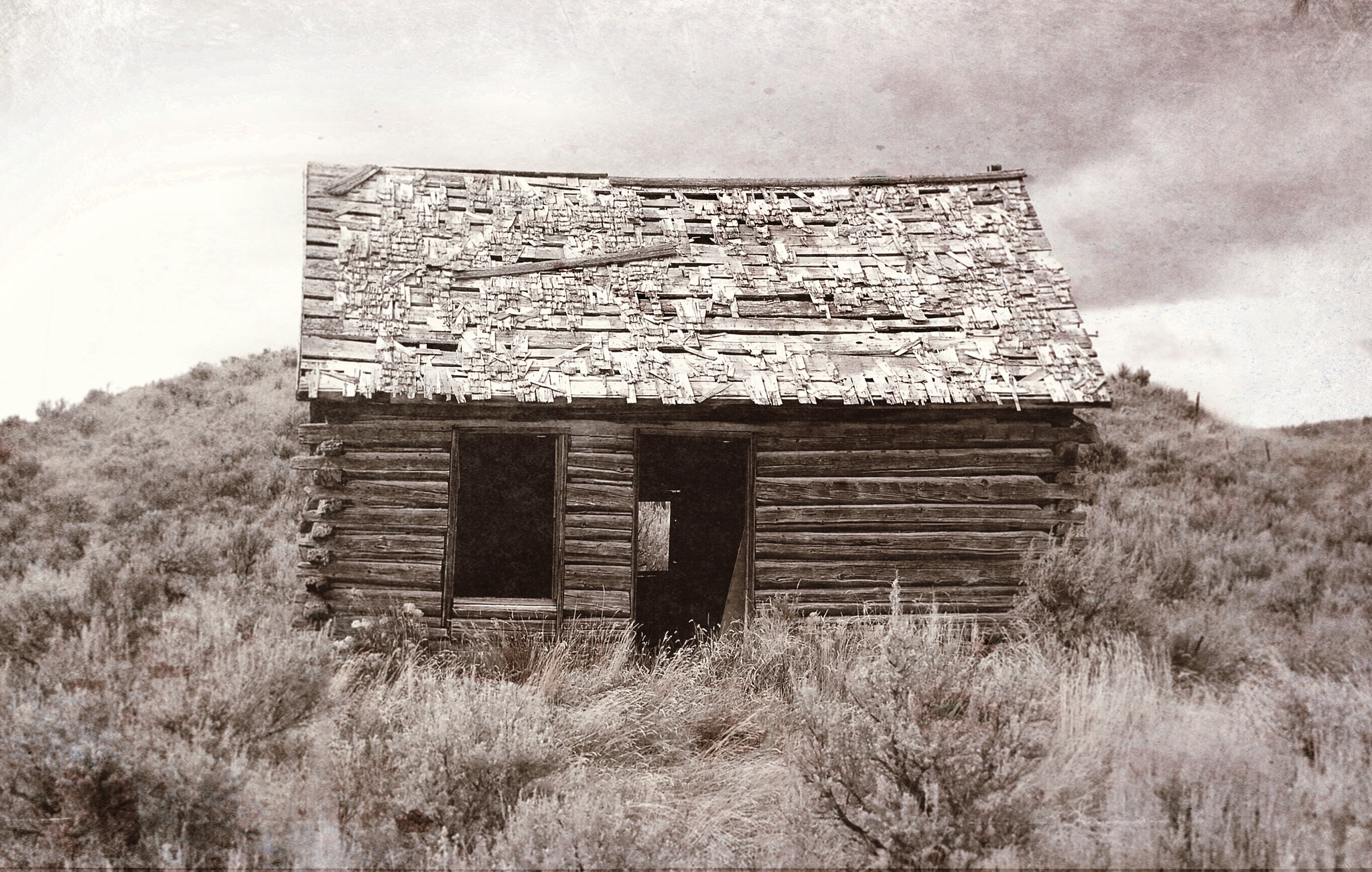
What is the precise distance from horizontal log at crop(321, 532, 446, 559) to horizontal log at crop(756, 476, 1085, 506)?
289 centimetres

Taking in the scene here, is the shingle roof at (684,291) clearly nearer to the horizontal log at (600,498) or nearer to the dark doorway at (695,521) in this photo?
the horizontal log at (600,498)

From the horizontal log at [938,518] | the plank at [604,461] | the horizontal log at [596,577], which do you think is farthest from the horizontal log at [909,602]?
the plank at [604,461]

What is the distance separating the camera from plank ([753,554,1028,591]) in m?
7.64

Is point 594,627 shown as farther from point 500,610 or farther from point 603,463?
point 603,463

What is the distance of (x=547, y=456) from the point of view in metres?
9.75

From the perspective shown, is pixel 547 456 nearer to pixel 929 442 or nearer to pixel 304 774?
pixel 929 442

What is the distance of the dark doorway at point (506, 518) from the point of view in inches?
386

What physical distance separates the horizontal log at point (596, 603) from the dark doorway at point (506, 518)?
8.47 ft

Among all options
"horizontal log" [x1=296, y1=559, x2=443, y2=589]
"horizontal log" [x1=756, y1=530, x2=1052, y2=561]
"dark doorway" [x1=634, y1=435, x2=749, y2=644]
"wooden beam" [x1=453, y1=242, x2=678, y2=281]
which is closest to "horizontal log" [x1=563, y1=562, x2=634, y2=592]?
"horizontal log" [x1=296, y1=559, x2=443, y2=589]

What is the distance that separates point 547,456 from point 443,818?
5.94 m

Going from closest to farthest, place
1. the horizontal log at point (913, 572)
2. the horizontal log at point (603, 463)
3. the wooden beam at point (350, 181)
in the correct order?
1. the horizontal log at point (603, 463)
2. the horizontal log at point (913, 572)
3. the wooden beam at point (350, 181)

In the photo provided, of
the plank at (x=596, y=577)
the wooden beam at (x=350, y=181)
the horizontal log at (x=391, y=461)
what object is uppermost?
the wooden beam at (x=350, y=181)

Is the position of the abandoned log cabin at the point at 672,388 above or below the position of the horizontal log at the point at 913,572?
above

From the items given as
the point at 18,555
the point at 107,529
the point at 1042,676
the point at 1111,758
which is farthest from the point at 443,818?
the point at 107,529
